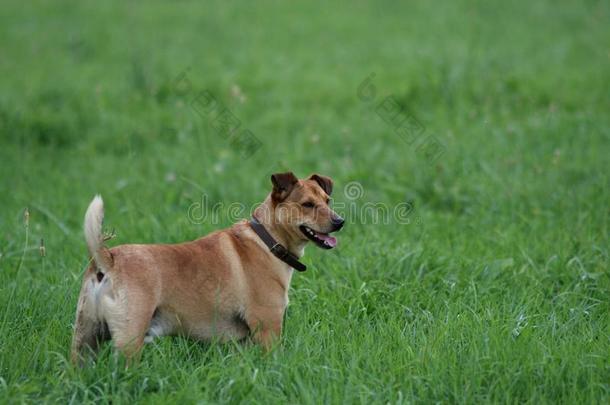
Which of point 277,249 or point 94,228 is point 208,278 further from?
point 94,228

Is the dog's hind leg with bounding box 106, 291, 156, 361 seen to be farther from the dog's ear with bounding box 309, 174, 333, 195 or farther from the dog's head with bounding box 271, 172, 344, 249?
the dog's ear with bounding box 309, 174, 333, 195

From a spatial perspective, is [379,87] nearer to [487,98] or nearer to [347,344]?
[487,98]

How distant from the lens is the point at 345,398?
3.57 metres

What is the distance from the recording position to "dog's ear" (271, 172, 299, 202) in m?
4.39

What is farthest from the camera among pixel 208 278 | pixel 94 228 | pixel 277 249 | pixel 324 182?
pixel 324 182

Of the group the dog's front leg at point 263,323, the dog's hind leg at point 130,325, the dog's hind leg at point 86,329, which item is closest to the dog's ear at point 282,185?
the dog's front leg at point 263,323

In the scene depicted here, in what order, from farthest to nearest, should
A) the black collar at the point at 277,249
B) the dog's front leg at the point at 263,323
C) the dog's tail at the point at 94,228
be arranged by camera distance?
the black collar at the point at 277,249, the dog's front leg at the point at 263,323, the dog's tail at the point at 94,228

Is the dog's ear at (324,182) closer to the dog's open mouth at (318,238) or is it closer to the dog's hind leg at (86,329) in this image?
the dog's open mouth at (318,238)

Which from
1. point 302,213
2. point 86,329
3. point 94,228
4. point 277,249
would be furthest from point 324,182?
point 86,329

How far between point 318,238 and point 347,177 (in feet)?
10.9

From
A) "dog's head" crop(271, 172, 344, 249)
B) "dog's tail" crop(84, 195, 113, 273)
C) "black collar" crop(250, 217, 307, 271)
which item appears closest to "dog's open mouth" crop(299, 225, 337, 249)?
"dog's head" crop(271, 172, 344, 249)

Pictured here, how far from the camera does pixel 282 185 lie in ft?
14.5

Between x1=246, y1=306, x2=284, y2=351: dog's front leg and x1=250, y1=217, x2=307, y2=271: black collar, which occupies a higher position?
x1=250, y1=217, x2=307, y2=271: black collar

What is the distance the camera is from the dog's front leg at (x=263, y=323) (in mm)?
4195
